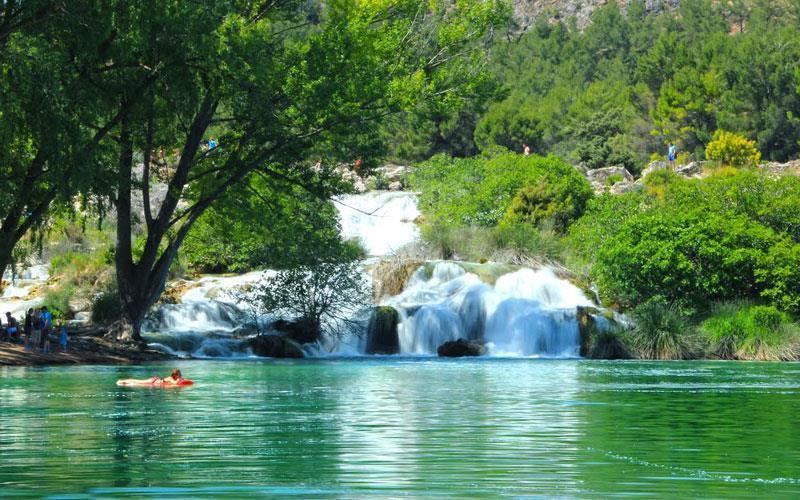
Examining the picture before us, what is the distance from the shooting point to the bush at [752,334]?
3841 cm

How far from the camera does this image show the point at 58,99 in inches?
928

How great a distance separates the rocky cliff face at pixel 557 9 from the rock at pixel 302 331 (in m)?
141

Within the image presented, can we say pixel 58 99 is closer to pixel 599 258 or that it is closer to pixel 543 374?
Answer: pixel 543 374

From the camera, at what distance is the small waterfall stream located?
41.6m

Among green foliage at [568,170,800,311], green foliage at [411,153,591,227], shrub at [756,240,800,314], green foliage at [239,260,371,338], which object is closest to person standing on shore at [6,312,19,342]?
green foliage at [239,260,371,338]

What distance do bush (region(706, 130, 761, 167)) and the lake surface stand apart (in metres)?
52.9

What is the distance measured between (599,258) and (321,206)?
32.5 feet

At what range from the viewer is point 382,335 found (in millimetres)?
42656

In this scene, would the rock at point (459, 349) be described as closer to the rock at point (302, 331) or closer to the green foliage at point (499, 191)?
the rock at point (302, 331)

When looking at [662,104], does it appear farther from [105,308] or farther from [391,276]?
[105,308]

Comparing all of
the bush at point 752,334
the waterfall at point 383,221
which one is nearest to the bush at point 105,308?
the waterfall at point 383,221

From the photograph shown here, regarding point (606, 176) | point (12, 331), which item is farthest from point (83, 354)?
point (606, 176)

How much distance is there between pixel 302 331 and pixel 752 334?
15103 mm

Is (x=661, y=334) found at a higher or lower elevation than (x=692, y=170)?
lower
